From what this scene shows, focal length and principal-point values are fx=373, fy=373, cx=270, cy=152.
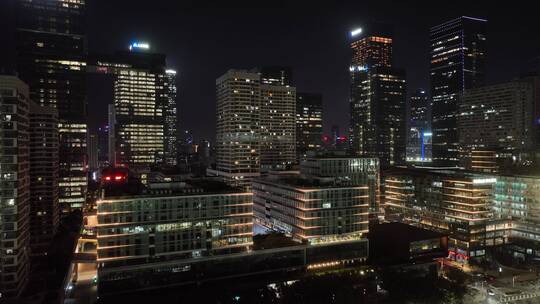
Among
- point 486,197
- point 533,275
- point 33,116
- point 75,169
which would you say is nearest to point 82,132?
point 75,169

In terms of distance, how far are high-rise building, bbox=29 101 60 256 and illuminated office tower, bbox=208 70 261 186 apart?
251 feet

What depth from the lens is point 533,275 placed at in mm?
95438

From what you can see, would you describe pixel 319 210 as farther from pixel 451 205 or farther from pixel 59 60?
pixel 59 60

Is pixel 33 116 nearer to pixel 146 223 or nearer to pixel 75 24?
pixel 146 223

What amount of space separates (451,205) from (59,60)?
18212 centimetres

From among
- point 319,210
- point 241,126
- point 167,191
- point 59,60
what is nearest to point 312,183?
point 319,210

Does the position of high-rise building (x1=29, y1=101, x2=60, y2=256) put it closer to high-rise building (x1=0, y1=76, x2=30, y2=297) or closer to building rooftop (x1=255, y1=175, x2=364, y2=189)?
high-rise building (x1=0, y1=76, x2=30, y2=297)

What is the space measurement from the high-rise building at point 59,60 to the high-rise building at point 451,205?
138 meters

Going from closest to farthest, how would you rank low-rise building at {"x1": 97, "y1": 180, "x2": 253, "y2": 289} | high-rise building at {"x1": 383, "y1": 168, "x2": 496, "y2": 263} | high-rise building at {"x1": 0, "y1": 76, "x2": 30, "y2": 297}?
high-rise building at {"x1": 0, "y1": 76, "x2": 30, "y2": 297} → low-rise building at {"x1": 97, "y1": 180, "x2": 253, "y2": 289} → high-rise building at {"x1": 383, "y1": 168, "x2": 496, "y2": 263}

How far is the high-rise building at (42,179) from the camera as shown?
372ft

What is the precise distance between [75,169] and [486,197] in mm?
156407

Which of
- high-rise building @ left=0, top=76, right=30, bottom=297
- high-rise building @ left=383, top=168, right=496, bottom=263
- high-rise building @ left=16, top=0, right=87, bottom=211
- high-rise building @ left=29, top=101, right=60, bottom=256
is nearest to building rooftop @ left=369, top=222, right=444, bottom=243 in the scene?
high-rise building @ left=383, top=168, right=496, bottom=263

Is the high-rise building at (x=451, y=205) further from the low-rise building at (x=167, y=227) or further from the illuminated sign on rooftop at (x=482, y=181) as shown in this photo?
the low-rise building at (x=167, y=227)

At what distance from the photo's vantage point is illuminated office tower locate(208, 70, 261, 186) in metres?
176
